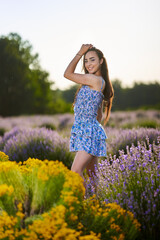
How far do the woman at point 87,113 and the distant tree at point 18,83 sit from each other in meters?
22.2

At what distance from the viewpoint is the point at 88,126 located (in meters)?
2.84

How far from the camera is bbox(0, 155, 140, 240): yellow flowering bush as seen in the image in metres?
1.73

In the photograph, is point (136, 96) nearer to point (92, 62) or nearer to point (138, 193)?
point (92, 62)

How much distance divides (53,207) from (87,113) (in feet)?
4.33

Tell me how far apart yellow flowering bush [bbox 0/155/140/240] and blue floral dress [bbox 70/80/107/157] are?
77 cm

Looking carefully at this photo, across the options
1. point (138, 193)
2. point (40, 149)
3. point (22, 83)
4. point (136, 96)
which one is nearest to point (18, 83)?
point (22, 83)

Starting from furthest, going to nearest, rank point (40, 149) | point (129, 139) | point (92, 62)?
point (129, 139) < point (40, 149) < point (92, 62)

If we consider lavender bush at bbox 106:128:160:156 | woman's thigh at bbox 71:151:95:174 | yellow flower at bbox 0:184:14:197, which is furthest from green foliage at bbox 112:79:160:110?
yellow flower at bbox 0:184:14:197

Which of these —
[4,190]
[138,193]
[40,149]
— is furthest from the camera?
[40,149]

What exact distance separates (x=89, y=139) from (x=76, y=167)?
1.02ft

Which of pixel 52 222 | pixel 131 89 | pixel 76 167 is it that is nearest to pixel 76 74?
pixel 76 167

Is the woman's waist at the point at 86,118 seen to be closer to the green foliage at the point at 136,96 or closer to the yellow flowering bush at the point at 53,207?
the yellow flowering bush at the point at 53,207

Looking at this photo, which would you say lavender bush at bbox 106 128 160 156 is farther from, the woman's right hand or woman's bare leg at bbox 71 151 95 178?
the woman's right hand

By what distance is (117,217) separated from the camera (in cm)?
192
